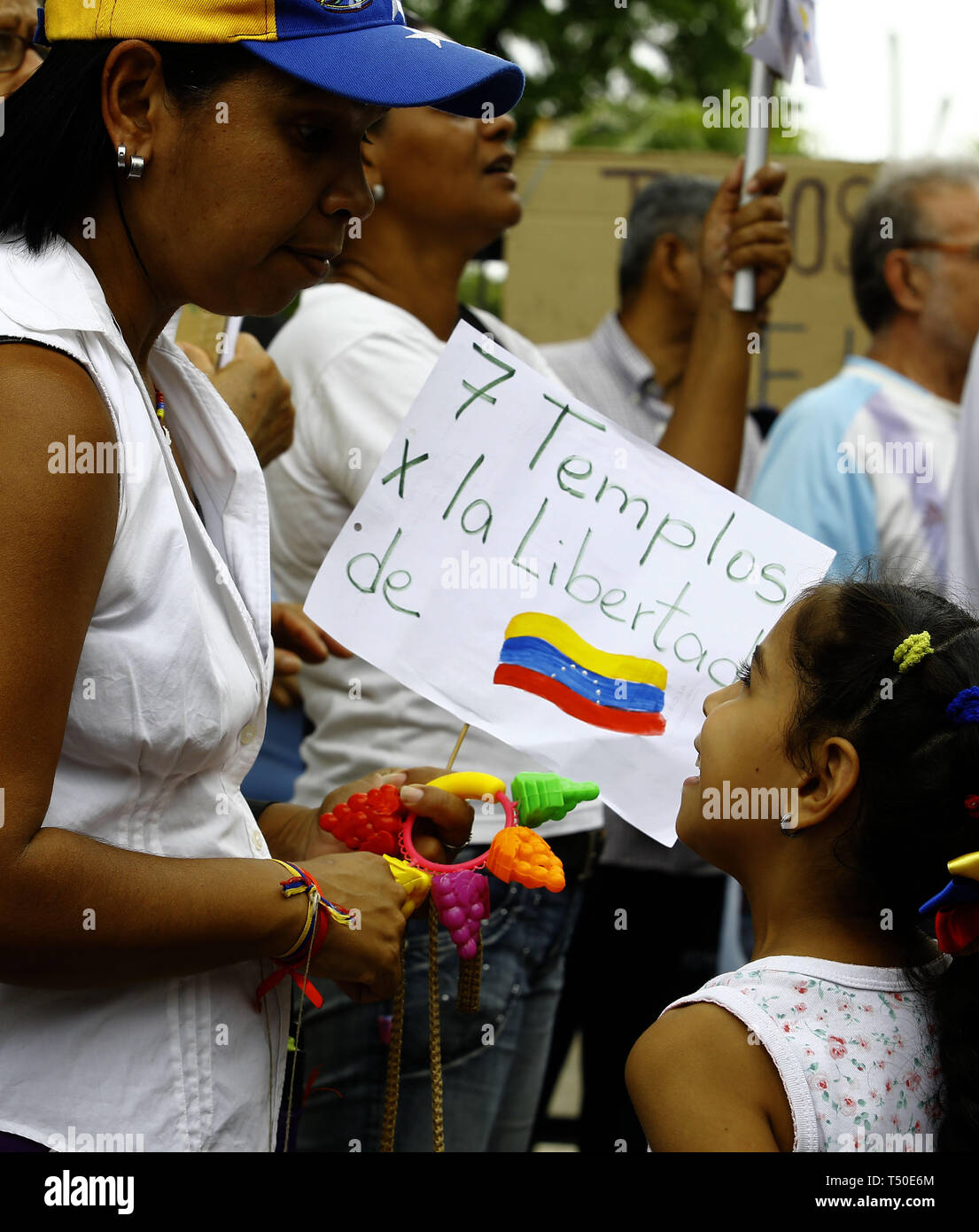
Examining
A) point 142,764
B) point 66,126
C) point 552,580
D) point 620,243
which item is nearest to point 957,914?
point 552,580

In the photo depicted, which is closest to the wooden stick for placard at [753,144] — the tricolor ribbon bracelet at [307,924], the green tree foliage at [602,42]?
the tricolor ribbon bracelet at [307,924]

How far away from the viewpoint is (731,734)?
163 cm

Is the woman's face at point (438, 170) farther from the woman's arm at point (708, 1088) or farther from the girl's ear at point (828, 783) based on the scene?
the woman's arm at point (708, 1088)

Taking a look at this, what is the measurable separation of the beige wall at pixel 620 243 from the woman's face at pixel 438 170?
6.24 ft

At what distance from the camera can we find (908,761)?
4.97 ft

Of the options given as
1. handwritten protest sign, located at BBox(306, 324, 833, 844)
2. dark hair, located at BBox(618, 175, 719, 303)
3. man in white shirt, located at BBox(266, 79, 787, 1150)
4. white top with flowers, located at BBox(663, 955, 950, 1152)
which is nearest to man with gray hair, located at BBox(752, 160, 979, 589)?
man in white shirt, located at BBox(266, 79, 787, 1150)

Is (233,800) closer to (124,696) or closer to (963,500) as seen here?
(124,696)

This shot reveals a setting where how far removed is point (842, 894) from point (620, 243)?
3121mm

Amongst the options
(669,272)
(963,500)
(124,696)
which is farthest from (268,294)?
(669,272)

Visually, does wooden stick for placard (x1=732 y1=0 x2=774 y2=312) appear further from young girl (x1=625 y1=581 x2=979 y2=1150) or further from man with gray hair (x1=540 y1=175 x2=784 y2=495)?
man with gray hair (x1=540 y1=175 x2=784 y2=495)

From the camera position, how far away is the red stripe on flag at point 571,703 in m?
1.73

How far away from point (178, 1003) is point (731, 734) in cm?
72

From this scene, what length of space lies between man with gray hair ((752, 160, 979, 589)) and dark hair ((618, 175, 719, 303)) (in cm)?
67

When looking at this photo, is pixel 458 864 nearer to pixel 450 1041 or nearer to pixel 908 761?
pixel 908 761
